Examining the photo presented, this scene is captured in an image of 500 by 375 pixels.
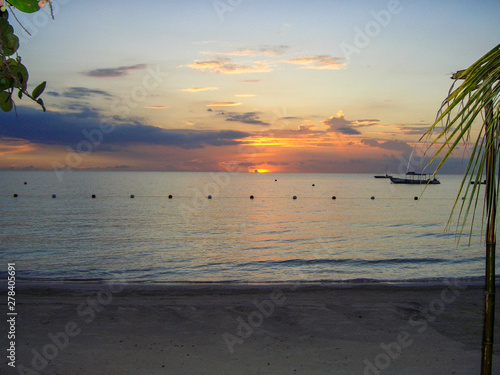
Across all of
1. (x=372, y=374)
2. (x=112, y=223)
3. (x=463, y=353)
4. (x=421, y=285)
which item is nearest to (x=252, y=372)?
(x=372, y=374)

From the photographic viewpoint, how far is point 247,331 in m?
9.26

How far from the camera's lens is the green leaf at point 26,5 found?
4.70 ft

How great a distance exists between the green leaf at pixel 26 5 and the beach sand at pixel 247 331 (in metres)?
6.91

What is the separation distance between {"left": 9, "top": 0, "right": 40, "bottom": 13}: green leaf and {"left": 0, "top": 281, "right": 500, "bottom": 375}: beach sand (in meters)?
6.91

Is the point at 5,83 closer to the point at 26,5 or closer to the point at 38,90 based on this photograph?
the point at 38,90

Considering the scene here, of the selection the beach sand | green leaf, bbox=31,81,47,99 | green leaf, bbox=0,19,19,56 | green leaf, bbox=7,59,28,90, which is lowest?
the beach sand

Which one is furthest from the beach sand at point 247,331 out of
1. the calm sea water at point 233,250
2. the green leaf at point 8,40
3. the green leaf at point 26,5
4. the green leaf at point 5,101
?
the green leaf at point 26,5

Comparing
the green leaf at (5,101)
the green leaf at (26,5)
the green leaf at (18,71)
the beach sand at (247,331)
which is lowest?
the beach sand at (247,331)

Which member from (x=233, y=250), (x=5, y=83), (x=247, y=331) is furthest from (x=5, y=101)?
(x=233, y=250)

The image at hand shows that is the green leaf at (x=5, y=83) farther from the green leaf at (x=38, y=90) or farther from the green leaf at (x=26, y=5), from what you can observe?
the green leaf at (x=26, y=5)

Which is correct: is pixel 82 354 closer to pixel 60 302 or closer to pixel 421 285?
pixel 60 302

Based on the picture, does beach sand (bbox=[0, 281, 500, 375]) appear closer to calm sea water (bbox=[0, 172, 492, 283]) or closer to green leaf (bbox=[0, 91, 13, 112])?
calm sea water (bbox=[0, 172, 492, 283])

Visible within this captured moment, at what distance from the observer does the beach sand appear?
7.46 meters

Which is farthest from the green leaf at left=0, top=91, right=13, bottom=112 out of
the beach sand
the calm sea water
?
the calm sea water
